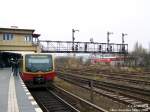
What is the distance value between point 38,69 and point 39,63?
0.43 metres

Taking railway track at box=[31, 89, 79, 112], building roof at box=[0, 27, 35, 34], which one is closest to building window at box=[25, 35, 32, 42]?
building roof at box=[0, 27, 35, 34]

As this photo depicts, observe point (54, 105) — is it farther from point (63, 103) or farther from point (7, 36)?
point (7, 36)

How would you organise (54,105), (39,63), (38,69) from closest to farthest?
(54,105)
(38,69)
(39,63)

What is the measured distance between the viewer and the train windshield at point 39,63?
22625 millimetres

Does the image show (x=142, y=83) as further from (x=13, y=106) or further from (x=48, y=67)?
(x=13, y=106)

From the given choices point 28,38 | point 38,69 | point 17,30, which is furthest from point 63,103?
point 17,30

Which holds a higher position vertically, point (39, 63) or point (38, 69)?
point (39, 63)

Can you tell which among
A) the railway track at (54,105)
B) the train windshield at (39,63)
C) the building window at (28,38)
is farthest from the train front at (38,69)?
the building window at (28,38)

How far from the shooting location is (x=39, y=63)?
75.0 feet

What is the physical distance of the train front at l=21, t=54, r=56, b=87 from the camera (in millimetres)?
22406

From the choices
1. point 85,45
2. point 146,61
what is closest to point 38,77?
point 146,61

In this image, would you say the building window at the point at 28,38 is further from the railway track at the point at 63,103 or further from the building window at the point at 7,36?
the railway track at the point at 63,103

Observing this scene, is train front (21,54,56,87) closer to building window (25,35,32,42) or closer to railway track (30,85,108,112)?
railway track (30,85,108,112)

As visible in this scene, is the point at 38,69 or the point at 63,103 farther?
the point at 38,69
